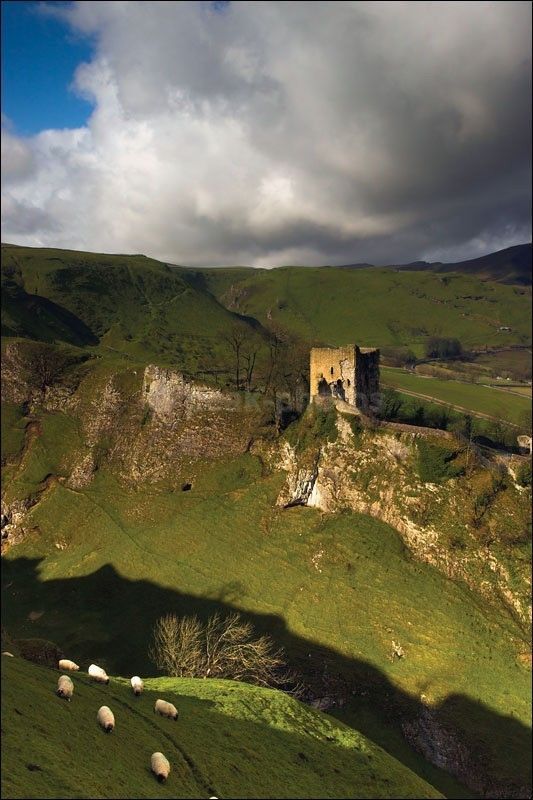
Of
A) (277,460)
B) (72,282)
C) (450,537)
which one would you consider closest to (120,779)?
(450,537)

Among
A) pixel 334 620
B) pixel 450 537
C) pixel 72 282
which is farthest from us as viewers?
pixel 72 282

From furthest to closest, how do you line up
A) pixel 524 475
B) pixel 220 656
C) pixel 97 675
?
pixel 524 475 → pixel 220 656 → pixel 97 675

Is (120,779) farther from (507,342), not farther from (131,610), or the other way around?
(507,342)

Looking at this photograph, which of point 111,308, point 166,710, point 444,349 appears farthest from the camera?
point 444,349

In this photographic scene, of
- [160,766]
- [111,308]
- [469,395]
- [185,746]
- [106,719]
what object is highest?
[111,308]

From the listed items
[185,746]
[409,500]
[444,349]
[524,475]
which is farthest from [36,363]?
[444,349]

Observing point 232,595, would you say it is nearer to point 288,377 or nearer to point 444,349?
point 288,377

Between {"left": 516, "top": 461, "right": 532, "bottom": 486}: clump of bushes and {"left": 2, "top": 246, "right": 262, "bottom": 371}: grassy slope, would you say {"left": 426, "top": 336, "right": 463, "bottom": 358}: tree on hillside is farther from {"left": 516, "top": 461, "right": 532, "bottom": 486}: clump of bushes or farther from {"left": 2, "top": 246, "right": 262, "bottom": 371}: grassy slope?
{"left": 516, "top": 461, "right": 532, "bottom": 486}: clump of bushes
